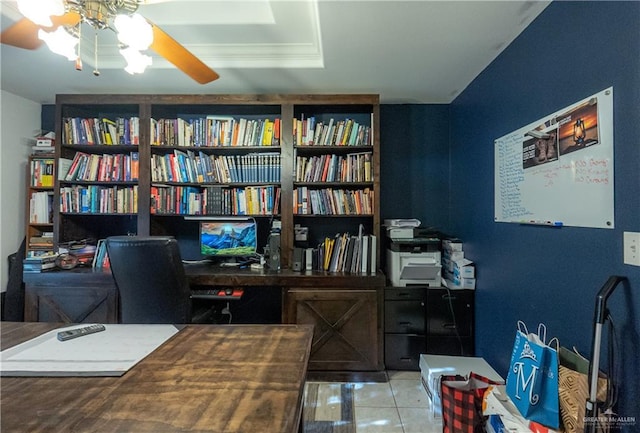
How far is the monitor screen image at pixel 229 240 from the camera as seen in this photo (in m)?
2.79

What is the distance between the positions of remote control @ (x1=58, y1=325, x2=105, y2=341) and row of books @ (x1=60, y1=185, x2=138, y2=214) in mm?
1715

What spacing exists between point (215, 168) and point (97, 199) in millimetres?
1107

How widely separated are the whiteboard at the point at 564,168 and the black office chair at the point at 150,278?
6.79ft

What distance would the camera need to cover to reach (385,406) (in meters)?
2.06

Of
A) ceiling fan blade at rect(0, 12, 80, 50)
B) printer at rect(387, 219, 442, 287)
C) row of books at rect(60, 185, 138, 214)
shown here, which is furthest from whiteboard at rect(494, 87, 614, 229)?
row of books at rect(60, 185, 138, 214)

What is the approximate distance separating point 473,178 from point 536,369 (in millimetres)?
1534

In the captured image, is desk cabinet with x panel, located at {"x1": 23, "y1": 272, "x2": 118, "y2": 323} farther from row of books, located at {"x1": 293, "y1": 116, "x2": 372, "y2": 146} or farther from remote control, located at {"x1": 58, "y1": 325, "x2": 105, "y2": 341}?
row of books, located at {"x1": 293, "y1": 116, "x2": 372, "y2": 146}

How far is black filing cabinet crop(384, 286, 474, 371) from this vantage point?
245 cm

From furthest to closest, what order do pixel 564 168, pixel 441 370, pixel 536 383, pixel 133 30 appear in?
1. pixel 441 370
2. pixel 564 168
3. pixel 536 383
4. pixel 133 30

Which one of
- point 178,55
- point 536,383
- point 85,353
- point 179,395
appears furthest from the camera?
point 178,55

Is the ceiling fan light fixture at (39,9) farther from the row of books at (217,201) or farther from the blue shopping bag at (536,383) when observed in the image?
the blue shopping bag at (536,383)

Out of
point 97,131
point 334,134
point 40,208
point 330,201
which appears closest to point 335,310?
point 330,201

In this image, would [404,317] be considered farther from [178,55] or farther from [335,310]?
[178,55]

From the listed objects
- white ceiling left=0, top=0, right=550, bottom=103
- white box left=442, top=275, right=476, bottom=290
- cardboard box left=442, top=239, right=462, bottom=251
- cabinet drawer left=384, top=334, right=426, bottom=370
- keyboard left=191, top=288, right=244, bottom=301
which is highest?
white ceiling left=0, top=0, right=550, bottom=103
